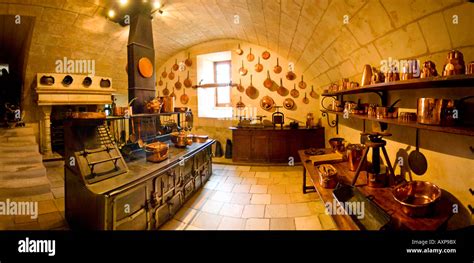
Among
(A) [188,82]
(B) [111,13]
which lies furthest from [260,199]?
(A) [188,82]

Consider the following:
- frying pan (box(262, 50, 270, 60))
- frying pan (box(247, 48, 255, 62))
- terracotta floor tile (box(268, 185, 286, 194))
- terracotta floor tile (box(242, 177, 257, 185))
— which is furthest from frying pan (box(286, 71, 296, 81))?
terracotta floor tile (box(268, 185, 286, 194))

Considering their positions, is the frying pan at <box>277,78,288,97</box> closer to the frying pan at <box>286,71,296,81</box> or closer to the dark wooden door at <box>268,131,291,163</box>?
the frying pan at <box>286,71,296,81</box>

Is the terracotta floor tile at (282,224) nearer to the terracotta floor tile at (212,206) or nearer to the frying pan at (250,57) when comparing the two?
the terracotta floor tile at (212,206)

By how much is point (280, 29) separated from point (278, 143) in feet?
7.74

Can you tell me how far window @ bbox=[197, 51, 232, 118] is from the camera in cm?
585

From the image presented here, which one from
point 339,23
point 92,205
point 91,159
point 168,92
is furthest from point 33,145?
point 339,23

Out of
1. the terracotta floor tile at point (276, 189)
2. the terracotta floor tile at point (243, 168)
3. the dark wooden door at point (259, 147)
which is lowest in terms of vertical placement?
the terracotta floor tile at point (276, 189)

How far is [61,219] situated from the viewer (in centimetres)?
212

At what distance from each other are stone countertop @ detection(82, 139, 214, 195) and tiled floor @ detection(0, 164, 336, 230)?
68 cm

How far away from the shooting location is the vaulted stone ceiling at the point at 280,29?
1.41 m

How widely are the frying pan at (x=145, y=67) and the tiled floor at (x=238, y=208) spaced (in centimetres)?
200

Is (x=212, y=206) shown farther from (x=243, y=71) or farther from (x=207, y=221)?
(x=243, y=71)

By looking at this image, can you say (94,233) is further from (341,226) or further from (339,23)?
(339,23)

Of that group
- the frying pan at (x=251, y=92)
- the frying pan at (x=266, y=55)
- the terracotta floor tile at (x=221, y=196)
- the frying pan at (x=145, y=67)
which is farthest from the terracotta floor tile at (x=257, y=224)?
the frying pan at (x=266, y=55)
